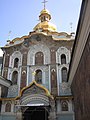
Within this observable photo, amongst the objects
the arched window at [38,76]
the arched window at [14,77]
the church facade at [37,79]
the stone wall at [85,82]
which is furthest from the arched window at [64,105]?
the arched window at [14,77]

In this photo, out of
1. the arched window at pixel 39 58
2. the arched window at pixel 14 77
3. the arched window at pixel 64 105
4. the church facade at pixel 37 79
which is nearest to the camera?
the arched window at pixel 64 105

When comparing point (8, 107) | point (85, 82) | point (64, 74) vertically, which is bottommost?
point (8, 107)

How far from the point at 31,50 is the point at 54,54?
2.80 metres

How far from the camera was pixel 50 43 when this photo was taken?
17.8 m

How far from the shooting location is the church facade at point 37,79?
14172 millimetres

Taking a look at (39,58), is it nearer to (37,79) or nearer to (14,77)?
(37,79)

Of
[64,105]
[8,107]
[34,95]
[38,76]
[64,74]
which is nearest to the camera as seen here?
[64,105]

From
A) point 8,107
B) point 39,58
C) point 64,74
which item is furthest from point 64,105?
point 39,58

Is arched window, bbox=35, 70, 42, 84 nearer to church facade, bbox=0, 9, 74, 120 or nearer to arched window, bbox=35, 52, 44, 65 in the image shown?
church facade, bbox=0, 9, 74, 120

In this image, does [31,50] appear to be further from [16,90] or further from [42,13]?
[42,13]

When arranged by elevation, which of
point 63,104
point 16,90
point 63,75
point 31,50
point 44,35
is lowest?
point 63,104

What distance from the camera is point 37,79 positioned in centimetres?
1653

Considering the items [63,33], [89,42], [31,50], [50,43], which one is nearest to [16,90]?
[31,50]

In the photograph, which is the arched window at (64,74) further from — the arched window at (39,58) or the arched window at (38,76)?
the arched window at (39,58)
